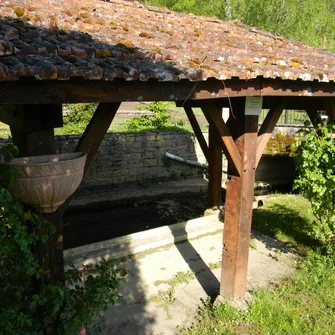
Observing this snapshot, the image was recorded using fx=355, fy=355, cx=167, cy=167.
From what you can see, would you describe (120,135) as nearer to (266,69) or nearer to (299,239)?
(299,239)

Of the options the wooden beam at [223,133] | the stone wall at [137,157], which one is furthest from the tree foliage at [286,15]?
the wooden beam at [223,133]

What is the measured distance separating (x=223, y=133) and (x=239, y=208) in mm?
927

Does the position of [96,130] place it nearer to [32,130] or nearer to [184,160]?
[32,130]

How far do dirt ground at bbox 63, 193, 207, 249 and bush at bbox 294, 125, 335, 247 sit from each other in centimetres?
452

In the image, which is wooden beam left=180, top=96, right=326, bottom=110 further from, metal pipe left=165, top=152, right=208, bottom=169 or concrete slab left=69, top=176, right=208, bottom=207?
metal pipe left=165, top=152, right=208, bottom=169

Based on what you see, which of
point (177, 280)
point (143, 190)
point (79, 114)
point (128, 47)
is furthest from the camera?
point (79, 114)

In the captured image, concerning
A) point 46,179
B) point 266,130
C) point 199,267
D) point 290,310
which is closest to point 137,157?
point 199,267

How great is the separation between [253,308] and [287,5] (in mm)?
18586

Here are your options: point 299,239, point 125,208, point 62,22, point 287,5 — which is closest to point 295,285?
point 299,239

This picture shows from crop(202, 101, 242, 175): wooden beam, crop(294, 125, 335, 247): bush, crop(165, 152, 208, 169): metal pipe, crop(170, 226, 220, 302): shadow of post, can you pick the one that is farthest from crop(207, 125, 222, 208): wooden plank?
crop(165, 152, 208, 169): metal pipe

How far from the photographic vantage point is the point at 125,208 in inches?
394

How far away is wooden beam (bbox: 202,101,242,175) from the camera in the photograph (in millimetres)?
3484

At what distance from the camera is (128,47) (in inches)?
115

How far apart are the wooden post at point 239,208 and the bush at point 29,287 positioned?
175cm
